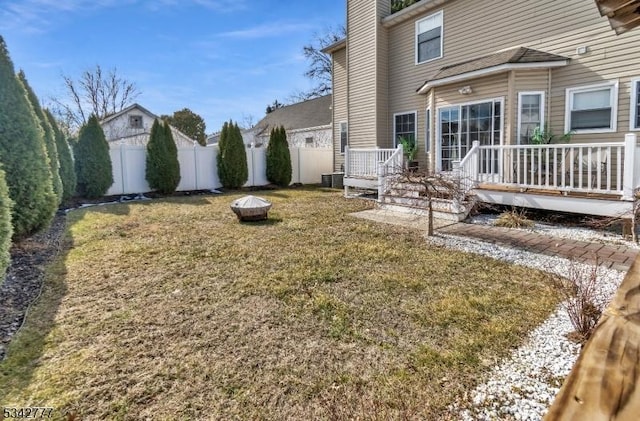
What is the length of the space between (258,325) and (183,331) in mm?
677

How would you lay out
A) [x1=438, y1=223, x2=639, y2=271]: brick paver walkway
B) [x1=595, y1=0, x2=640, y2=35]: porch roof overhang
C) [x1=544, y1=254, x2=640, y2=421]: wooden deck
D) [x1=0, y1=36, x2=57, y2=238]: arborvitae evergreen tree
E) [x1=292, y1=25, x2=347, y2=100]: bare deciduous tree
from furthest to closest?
[x1=292, y1=25, x2=347, y2=100]: bare deciduous tree < [x1=0, y1=36, x2=57, y2=238]: arborvitae evergreen tree < [x1=438, y1=223, x2=639, y2=271]: brick paver walkway < [x1=595, y1=0, x2=640, y2=35]: porch roof overhang < [x1=544, y1=254, x2=640, y2=421]: wooden deck

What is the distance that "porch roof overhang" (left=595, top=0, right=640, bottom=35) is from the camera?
2.71 metres

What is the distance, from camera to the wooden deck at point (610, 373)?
0.62 metres

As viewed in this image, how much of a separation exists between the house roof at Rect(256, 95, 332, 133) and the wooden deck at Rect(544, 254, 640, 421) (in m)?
20.8

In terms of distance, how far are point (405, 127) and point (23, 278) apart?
1125 centimetres

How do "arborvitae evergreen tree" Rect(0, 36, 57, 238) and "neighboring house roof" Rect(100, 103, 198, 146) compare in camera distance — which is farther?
"neighboring house roof" Rect(100, 103, 198, 146)

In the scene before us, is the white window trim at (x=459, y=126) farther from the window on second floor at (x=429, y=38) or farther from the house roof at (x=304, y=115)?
the house roof at (x=304, y=115)

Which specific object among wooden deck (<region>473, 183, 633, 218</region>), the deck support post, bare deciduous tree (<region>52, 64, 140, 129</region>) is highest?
bare deciduous tree (<region>52, 64, 140, 129</region>)

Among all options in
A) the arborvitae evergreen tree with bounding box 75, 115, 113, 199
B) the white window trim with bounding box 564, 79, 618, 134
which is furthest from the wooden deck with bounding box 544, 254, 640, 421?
the arborvitae evergreen tree with bounding box 75, 115, 113, 199

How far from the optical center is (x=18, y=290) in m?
4.10

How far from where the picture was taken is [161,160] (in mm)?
13141

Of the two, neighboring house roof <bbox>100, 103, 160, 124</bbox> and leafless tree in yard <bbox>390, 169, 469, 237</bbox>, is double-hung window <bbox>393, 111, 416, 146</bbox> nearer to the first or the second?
leafless tree in yard <bbox>390, 169, 469, 237</bbox>

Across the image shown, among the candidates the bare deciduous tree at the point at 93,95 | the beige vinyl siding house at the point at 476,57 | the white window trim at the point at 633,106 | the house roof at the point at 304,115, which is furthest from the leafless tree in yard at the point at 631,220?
the bare deciduous tree at the point at 93,95

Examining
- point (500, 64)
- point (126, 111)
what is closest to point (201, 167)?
point (500, 64)
